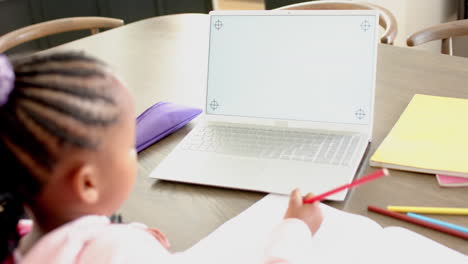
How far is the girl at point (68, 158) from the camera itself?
54 cm

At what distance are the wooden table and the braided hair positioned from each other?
0.15 meters

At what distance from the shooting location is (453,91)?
122 cm

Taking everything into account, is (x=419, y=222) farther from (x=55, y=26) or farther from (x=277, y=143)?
(x=55, y=26)

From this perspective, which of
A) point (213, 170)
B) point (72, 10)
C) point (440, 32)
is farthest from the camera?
point (72, 10)

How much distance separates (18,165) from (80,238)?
0.32ft

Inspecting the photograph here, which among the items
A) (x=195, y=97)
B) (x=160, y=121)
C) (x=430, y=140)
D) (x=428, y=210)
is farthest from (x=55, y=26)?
(x=428, y=210)

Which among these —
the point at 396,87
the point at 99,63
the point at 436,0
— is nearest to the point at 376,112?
the point at 396,87

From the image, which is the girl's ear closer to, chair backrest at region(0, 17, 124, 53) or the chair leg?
the chair leg

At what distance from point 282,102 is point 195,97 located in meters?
0.30

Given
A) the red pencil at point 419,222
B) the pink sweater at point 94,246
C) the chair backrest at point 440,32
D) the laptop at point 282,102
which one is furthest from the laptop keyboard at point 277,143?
the chair backrest at point 440,32

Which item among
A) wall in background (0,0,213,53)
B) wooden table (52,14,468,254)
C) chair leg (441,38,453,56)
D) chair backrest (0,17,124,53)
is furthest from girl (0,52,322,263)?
wall in background (0,0,213,53)

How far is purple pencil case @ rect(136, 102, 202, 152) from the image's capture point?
44.3 inches

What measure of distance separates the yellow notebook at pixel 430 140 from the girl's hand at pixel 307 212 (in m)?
0.24

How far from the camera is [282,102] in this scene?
3.61ft
